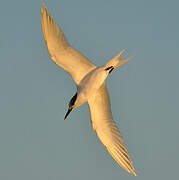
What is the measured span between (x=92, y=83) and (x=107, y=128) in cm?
272

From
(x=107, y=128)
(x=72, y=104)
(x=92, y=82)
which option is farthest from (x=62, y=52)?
(x=107, y=128)

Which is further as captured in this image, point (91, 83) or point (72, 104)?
point (72, 104)

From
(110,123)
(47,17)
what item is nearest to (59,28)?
(47,17)

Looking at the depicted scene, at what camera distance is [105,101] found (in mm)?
21703

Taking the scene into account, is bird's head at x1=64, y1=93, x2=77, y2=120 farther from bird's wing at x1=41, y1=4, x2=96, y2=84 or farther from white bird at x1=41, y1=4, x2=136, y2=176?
bird's wing at x1=41, y1=4, x2=96, y2=84

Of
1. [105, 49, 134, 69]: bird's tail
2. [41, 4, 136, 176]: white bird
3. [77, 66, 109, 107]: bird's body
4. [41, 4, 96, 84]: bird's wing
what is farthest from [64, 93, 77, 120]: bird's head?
[105, 49, 134, 69]: bird's tail

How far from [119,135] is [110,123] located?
0.65 metres

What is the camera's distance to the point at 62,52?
20000mm

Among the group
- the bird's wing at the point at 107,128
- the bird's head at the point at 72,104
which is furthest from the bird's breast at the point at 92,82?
the bird's wing at the point at 107,128

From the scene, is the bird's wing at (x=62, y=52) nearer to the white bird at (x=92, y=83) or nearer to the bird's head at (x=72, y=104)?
the white bird at (x=92, y=83)

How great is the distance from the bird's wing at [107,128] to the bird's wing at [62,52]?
4.17 feet

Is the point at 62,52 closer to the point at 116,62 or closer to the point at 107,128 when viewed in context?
the point at 116,62

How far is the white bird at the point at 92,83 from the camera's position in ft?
63.7

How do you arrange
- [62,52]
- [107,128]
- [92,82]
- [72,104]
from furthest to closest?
[107,128], [72,104], [92,82], [62,52]
